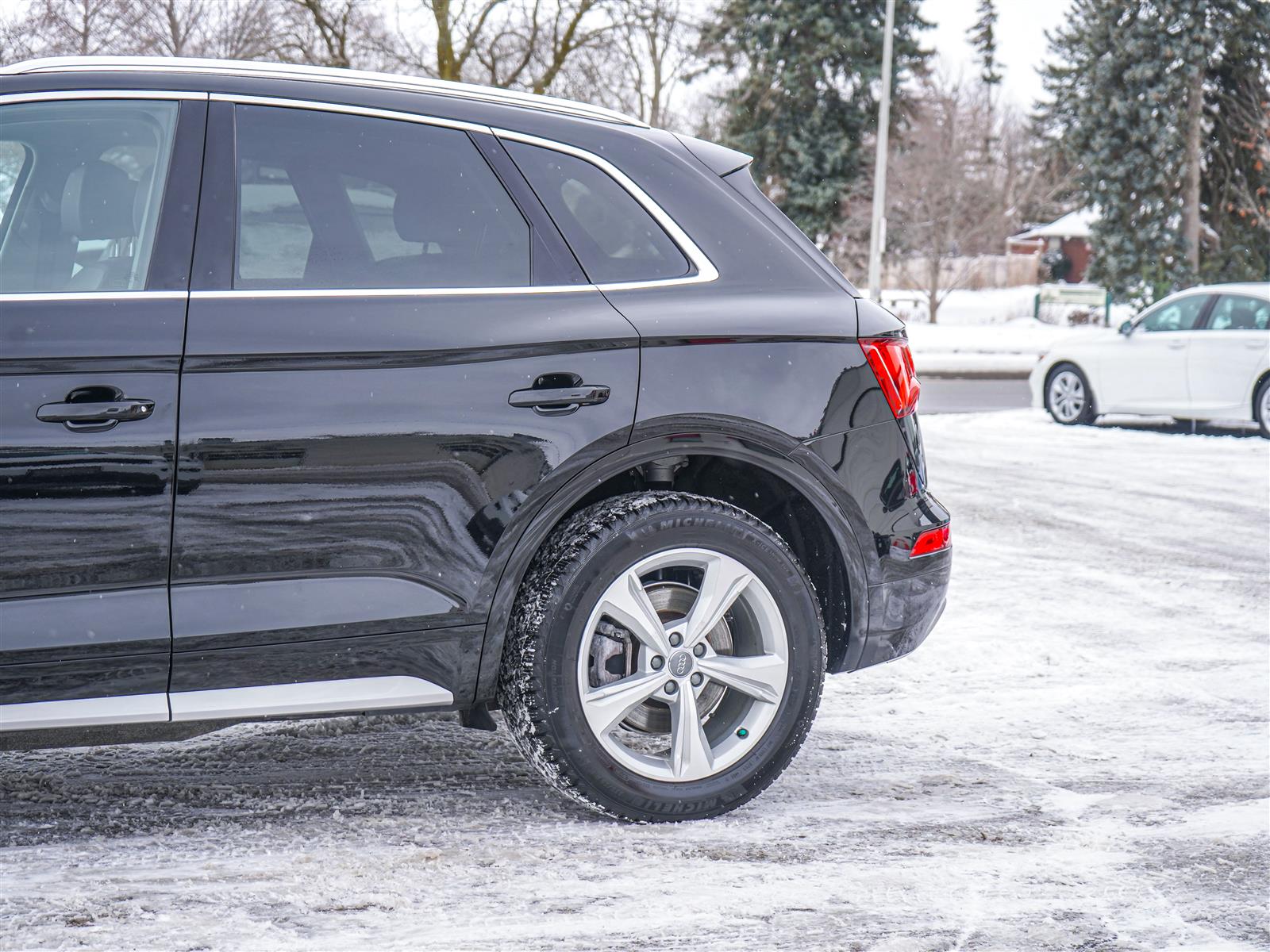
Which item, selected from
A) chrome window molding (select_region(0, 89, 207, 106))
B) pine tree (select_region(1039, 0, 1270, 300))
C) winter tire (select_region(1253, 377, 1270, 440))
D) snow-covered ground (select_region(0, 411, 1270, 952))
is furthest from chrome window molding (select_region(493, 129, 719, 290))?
pine tree (select_region(1039, 0, 1270, 300))

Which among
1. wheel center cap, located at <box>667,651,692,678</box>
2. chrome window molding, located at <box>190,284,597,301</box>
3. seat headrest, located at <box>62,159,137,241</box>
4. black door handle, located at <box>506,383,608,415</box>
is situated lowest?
wheel center cap, located at <box>667,651,692,678</box>

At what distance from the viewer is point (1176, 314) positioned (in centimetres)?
1402

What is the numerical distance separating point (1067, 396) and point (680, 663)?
1209 centimetres

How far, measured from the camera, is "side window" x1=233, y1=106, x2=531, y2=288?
333cm

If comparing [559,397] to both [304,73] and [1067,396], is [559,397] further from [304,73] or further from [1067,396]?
[1067,396]

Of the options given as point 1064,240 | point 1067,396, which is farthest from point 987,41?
point 1067,396

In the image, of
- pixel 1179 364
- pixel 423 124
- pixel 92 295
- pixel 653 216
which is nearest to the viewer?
pixel 92 295

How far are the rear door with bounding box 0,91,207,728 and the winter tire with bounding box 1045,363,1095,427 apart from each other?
41.6ft

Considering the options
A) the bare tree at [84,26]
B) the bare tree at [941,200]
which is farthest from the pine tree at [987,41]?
the bare tree at [84,26]

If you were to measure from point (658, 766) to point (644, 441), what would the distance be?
853 millimetres

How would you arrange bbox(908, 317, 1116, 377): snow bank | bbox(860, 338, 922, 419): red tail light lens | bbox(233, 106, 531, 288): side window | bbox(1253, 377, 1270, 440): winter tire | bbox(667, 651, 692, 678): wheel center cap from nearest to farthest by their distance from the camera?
bbox(233, 106, 531, 288): side window < bbox(667, 651, 692, 678): wheel center cap < bbox(860, 338, 922, 419): red tail light lens < bbox(1253, 377, 1270, 440): winter tire < bbox(908, 317, 1116, 377): snow bank

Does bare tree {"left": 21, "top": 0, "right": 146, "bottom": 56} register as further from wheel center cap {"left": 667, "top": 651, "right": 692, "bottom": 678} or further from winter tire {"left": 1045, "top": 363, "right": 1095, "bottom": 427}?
wheel center cap {"left": 667, "top": 651, "right": 692, "bottom": 678}

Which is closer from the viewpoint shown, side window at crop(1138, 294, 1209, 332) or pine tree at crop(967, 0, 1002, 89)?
side window at crop(1138, 294, 1209, 332)

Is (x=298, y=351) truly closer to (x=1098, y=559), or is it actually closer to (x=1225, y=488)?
(x=1098, y=559)
